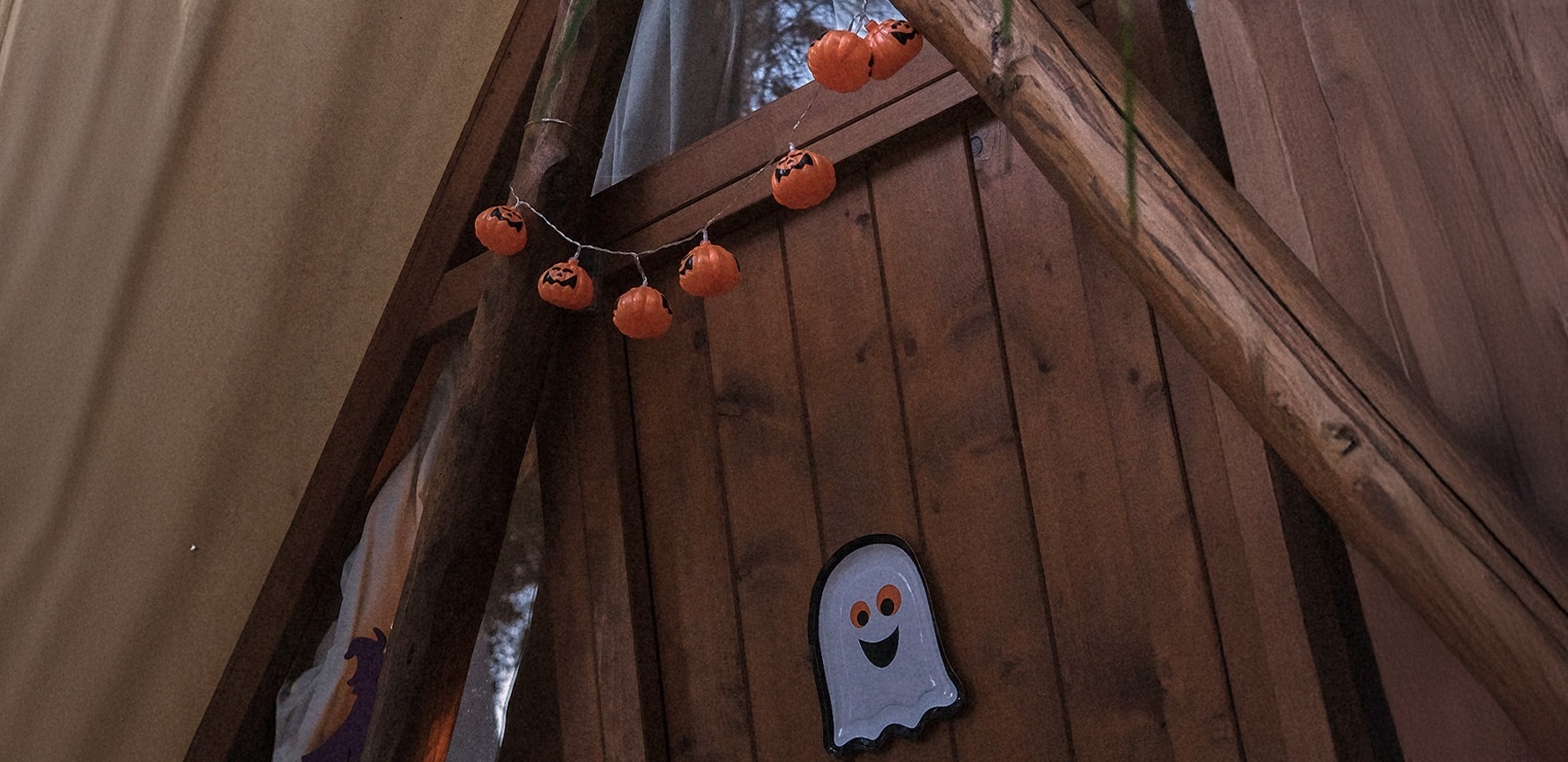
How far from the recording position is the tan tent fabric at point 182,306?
6.95 feet

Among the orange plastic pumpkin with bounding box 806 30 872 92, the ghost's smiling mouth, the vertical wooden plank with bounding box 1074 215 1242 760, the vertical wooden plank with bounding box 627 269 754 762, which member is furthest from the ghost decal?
the orange plastic pumpkin with bounding box 806 30 872 92

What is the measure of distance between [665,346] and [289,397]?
2.24ft

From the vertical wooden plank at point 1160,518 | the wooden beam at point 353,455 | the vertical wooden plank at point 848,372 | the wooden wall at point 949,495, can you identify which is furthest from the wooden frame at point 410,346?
the vertical wooden plank at point 1160,518

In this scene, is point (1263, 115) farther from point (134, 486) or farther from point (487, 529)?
point (134, 486)

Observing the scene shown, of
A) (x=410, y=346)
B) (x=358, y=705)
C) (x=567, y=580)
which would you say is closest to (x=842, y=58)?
(x=567, y=580)

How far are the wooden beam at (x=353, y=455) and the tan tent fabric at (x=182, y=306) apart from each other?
5cm

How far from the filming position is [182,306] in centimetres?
214

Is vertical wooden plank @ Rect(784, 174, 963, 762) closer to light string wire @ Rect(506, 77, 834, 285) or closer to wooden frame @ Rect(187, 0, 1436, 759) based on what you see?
light string wire @ Rect(506, 77, 834, 285)

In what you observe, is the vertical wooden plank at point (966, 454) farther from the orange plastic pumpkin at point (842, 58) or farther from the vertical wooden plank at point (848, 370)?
the orange plastic pumpkin at point (842, 58)

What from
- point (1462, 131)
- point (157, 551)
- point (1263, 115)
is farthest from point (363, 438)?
point (1462, 131)

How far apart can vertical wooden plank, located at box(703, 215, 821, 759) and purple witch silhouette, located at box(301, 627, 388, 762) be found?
696 millimetres

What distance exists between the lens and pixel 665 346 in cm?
198

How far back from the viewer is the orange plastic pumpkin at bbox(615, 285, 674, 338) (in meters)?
1.65

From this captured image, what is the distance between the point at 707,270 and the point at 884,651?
52 centimetres
